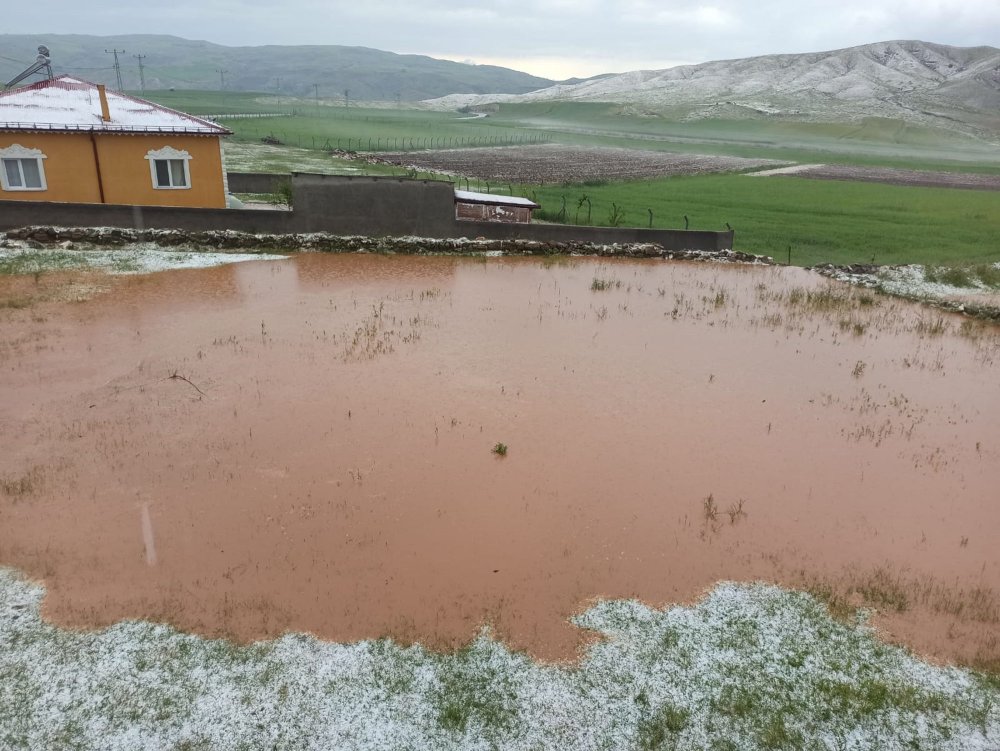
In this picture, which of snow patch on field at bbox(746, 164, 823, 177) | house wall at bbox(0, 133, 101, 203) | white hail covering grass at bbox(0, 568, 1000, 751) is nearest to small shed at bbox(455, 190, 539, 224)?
house wall at bbox(0, 133, 101, 203)

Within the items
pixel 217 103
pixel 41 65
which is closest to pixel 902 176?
pixel 41 65

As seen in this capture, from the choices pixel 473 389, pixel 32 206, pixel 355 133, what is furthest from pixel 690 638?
pixel 355 133

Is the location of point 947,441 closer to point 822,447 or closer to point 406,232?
point 822,447

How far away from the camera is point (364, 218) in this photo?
20.7m

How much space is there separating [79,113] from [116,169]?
193 cm

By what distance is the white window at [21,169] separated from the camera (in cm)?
1922

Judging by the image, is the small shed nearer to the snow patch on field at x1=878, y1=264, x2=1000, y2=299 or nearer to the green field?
the green field

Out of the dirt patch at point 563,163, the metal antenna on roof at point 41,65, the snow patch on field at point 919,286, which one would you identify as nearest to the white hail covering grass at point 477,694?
the snow patch on field at point 919,286

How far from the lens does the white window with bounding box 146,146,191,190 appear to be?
2070cm

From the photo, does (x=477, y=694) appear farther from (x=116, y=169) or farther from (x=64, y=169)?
(x=64, y=169)

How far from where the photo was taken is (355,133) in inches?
3184

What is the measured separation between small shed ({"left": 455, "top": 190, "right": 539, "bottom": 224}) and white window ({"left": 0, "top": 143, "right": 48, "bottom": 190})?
39.3 ft

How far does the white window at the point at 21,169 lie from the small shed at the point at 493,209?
39.3 ft

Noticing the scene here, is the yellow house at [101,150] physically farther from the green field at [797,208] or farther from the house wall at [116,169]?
the green field at [797,208]
